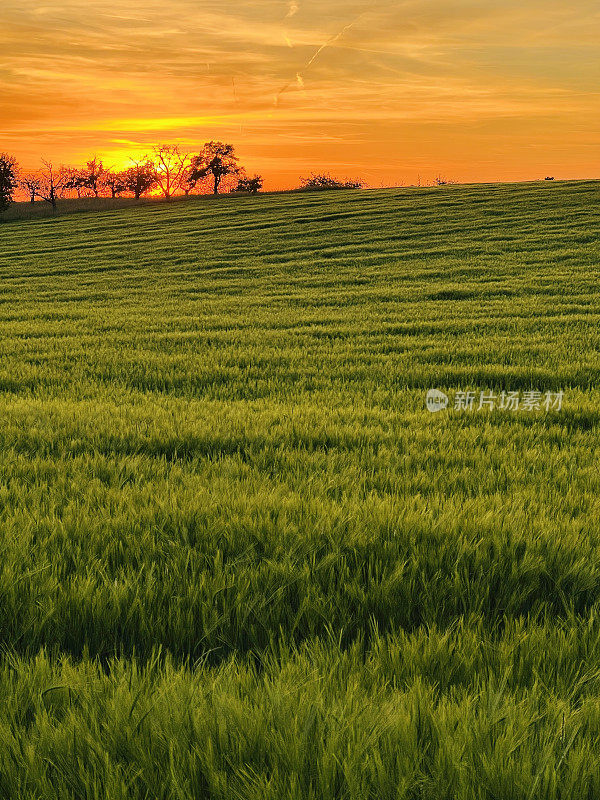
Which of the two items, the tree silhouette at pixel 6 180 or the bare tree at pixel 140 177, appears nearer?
the tree silhouette at pixel 6 180

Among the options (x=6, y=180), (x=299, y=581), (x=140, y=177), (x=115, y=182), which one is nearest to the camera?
(x=299, y=581)

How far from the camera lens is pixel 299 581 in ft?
8.90

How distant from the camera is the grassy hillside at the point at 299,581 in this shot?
1.60 m

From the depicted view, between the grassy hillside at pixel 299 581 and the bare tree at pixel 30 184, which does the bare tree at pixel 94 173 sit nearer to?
the bare tree at pixel 30 184

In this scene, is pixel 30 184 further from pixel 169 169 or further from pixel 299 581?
pixel 299 581

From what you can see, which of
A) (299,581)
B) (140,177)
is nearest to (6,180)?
(140,177)

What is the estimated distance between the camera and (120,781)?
5.00 feet

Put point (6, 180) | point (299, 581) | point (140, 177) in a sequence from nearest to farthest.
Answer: point (299, 581)
point (6, 180)
point (140, 177)

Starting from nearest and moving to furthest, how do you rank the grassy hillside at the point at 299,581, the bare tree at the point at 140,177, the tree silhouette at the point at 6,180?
1. the grassy hillside at the point at 299,581
2. the tree silhouette at the point at 6,180
3. the bare tree at the point at 140,177

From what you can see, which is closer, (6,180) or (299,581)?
(299,581)

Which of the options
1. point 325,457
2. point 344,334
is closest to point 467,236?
point 344,334

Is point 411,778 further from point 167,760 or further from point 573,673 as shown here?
point 573,673

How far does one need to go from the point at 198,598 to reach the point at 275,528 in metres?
0.73

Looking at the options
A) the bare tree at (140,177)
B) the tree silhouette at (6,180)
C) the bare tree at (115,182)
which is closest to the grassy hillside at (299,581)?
the tree silhouette at (6,180)
